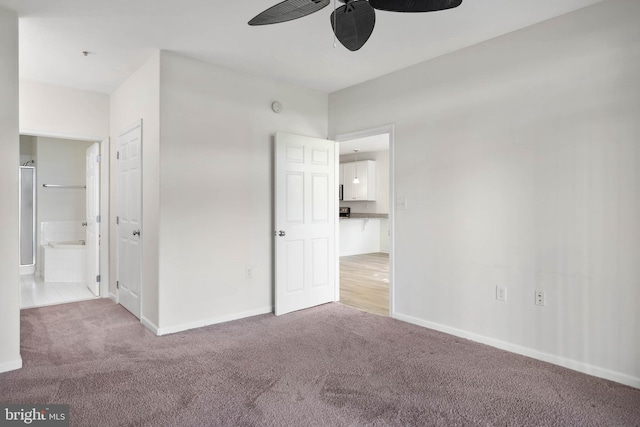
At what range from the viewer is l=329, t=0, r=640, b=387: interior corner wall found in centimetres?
257

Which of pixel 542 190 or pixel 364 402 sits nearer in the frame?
pixel 364 402

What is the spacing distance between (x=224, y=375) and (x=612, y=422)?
7.58 feet

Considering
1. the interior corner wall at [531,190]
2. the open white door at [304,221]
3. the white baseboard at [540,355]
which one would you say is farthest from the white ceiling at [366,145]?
the white baseboard at [540,355]

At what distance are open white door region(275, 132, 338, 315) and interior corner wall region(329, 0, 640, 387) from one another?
3.12 feet

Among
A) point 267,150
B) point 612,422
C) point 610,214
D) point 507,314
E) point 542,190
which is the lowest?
point 612,422

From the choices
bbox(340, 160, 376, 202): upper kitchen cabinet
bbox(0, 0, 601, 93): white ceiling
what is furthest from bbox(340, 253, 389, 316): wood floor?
bbox(0, 0, 601, 93): white ceiling

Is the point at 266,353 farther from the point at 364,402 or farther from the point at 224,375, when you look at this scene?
the point at 364,402

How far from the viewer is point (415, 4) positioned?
179 cm

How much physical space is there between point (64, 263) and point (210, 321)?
10.8 ft

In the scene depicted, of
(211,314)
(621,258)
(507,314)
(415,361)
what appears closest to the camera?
(621,258)

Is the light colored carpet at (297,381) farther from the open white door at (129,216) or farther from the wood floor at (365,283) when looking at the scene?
the wood floor at (365,283)

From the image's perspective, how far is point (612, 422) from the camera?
211 centimetres

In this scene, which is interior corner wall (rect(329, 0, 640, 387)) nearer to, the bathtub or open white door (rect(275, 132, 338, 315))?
open white door (rect(275, 132, 338, 315))

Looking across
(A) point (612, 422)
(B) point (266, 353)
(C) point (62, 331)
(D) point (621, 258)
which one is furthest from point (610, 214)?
(C) point (62, 331)
